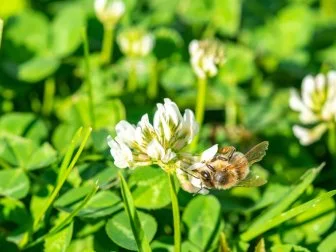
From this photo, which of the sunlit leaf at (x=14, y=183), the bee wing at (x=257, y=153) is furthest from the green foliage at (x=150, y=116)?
the bee wing at (x=257, y=153)

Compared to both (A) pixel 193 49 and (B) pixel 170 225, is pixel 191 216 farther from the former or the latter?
(A) pixel 193 49

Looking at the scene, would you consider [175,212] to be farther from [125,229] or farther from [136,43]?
[136,43]

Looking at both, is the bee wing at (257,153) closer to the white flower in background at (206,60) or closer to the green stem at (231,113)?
the white flower in background at (206,60)

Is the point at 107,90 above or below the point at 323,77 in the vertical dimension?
below

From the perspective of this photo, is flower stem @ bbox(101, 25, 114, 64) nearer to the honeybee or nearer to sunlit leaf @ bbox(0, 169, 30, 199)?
sunlit leaf @ bbox(0, 169, 30, 199)

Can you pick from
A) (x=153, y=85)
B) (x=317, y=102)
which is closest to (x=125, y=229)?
(x=317, y=102)

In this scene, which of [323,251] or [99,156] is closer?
[323,251]

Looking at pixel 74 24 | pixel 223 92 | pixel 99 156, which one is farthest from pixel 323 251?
pixel 74 24
